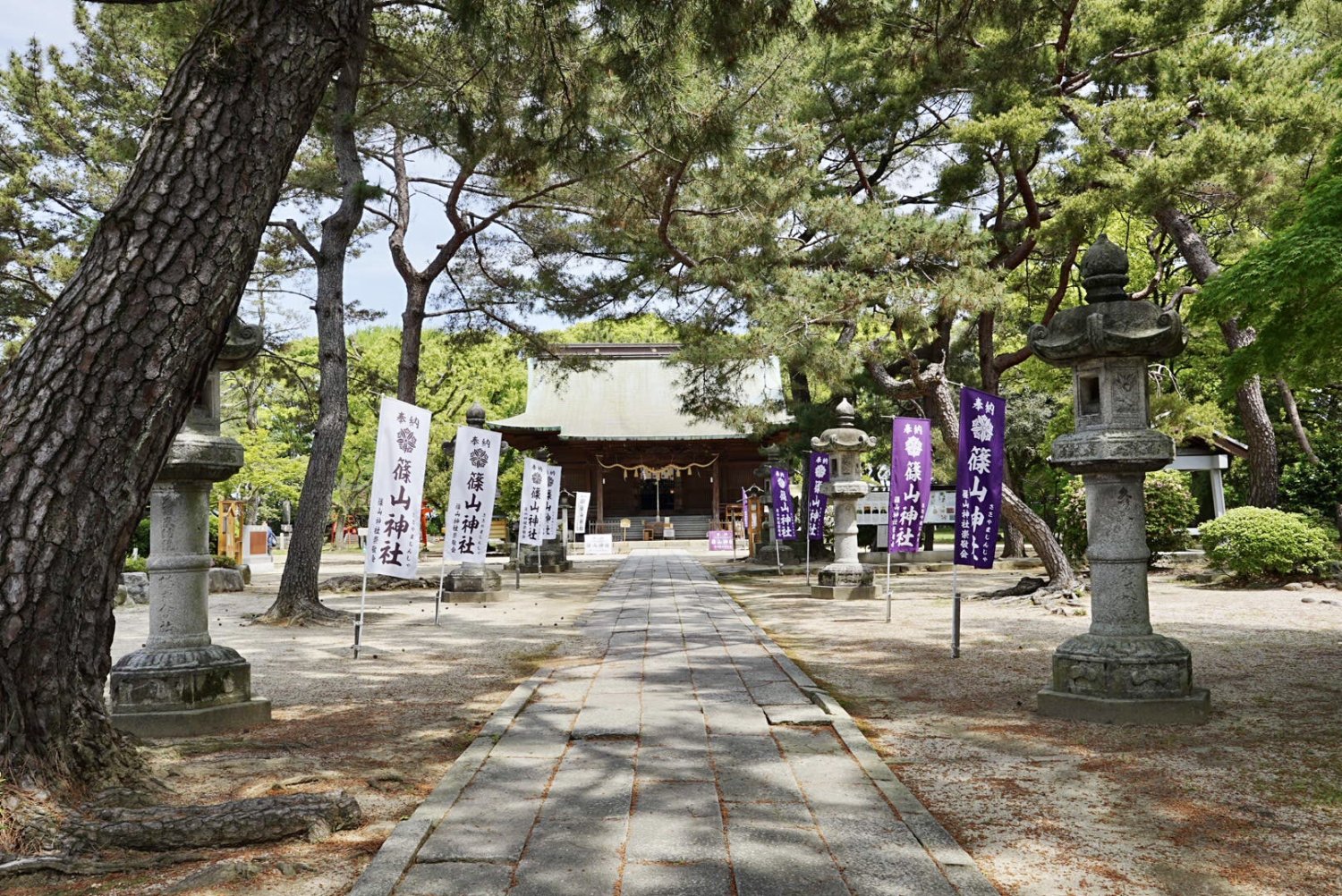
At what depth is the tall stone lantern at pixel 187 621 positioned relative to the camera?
5117 mm

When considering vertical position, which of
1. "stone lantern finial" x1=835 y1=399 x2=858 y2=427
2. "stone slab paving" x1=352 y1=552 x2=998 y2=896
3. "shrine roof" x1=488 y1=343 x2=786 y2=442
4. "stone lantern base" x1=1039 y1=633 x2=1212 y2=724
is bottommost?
"stone slab paving" x1=352 y1=552 x2=998 y2=896

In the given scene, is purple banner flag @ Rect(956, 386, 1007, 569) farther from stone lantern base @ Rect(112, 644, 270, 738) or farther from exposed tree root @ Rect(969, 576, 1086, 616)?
stone lantern base @ Rect(112, 644, 270, 738)

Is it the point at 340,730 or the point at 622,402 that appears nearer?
the point at 340,730

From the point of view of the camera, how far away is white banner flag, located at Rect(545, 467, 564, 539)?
17991 millimetres

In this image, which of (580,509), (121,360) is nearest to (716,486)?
(580,509)

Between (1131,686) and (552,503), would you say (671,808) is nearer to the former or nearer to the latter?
(1131,686)

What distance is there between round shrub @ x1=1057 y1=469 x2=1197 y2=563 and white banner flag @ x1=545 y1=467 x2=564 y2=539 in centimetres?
901

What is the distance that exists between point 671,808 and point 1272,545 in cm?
1249

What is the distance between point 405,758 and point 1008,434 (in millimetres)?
21025

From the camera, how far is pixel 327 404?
1188cm

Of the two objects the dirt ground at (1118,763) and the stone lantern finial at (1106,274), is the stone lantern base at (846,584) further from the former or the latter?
the stone lantern finial at (1106,274)

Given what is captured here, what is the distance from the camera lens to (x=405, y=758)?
4441 mm

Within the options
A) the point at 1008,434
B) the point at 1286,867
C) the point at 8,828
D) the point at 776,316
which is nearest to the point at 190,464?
the point at 8,828

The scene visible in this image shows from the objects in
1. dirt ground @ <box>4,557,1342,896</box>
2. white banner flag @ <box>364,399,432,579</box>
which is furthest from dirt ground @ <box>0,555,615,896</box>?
white banner flag @ <box>364,399,432,579</box>
